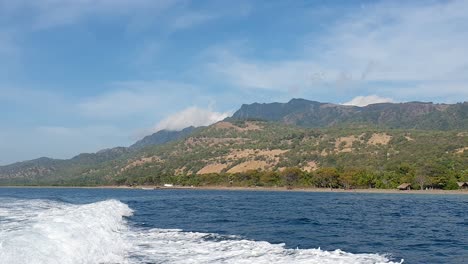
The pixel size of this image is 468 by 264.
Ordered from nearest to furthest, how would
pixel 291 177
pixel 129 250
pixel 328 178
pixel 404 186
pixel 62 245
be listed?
1. pixel 62 245
2. pixel 129 250
3. pixel 404 186
4. pixel 328 178
5. pixel 291 177

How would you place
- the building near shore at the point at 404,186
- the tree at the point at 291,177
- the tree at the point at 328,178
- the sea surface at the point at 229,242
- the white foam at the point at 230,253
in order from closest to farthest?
the sea surface at the point at 229,242, the white foam at the point at 230,253, the building near shore at the point at 404,186, the tree at the point at 328,178, the tree at the point at 291,177

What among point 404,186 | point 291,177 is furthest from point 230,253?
point 291,177

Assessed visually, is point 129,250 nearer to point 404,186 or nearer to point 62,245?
point 62,245

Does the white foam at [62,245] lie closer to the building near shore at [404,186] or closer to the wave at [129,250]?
the wave at [129,250]

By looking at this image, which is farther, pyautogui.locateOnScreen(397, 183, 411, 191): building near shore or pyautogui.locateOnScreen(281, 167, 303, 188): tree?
pyautogui.locateOnScreen(281, 167, 303, 188): tree

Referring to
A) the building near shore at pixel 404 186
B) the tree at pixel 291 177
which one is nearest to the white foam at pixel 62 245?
the building near shore at pixel 404 186

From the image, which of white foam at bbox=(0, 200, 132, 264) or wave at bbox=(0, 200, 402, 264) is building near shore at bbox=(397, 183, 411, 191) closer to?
wave at bbox=(0, 200, 402, 264)

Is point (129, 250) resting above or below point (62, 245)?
below

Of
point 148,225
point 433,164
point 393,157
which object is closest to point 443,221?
point 148,225

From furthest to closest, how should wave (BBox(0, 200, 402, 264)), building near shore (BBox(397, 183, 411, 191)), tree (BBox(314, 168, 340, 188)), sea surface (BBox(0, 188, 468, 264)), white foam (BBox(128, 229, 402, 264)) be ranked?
tree (BBox(314, 168, 340, 188)), building near shore (BBox(397, 183, 411, 191)), white foam (BBox(128, 229, 402, 264)), sea surface (BBox(0, 188, 468, 264)), wave (BBox(0, 200, 402, 264))

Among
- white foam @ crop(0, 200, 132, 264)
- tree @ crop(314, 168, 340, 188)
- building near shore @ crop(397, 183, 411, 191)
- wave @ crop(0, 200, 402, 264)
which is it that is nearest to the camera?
white foam @ crop(0, 200, 132, 264)

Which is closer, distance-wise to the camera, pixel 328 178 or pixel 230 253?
pixel 230 253

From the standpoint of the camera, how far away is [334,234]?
33.9 metres

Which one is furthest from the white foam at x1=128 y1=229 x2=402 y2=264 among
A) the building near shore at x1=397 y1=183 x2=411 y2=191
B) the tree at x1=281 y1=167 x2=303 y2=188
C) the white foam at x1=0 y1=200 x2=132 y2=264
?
the tree at x1=281 y1=167 x2=303 y2=188
